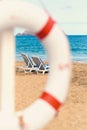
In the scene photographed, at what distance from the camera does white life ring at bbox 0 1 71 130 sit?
3137mm

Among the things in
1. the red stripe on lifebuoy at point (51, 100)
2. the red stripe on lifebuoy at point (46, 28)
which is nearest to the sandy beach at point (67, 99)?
the red stripe on lifebuoy at point (51, 100)

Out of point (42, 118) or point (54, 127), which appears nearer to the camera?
point (42, 118)

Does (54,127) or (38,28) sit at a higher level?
(38,28)

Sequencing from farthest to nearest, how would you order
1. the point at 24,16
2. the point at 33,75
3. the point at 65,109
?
the point at 33,75 < the point at 65,109 < the point at 24,16

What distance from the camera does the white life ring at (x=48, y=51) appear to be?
10.3 feet

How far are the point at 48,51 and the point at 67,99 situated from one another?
3829 millimetres

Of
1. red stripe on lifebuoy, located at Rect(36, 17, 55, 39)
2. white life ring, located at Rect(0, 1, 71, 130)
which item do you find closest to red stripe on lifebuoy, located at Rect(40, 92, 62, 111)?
white life ring, located at Rect(0, 1, 71, 130)

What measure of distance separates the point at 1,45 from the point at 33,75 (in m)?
6.90

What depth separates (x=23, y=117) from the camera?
10.4 feet

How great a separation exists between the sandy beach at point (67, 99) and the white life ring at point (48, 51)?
1.80 meters

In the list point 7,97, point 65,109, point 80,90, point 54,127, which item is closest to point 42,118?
point 7,97

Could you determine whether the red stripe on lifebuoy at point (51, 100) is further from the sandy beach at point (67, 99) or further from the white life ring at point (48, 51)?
the sandy beach at point (67, 99)

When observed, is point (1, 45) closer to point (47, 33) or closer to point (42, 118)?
point (47, 33)

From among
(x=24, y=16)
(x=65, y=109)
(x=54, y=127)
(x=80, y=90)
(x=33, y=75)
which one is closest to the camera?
(x=24, y=16)
